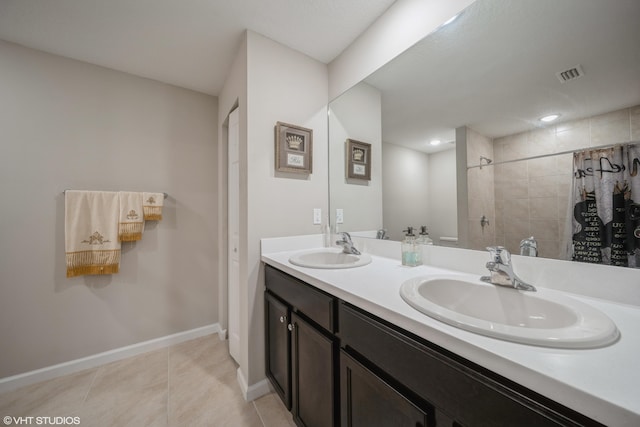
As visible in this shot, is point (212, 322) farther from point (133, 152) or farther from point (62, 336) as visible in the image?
point (133, 152)

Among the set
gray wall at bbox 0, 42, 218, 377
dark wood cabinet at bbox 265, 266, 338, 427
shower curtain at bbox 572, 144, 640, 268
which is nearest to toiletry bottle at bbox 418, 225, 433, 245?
shower curtain at bbox 572, 144, 640, 268

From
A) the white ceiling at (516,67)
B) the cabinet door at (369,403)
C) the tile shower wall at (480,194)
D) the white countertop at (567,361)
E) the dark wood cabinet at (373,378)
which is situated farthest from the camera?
the tile shower wall at (480,194)

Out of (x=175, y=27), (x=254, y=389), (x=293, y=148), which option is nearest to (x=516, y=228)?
(x=293, y=148)

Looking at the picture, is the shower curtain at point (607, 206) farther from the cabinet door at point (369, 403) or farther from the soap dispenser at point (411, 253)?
the cabinet door at point (369, 403)

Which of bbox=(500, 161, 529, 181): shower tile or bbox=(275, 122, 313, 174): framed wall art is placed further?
bbox=(275, 122, 313, 174): framed wall art

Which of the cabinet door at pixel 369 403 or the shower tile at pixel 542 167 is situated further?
the shower tile at pixel 542 167

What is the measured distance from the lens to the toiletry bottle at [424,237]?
4.07ft

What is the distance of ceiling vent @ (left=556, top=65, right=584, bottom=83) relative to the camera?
796 millimetres

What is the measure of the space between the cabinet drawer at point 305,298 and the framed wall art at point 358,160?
869mm

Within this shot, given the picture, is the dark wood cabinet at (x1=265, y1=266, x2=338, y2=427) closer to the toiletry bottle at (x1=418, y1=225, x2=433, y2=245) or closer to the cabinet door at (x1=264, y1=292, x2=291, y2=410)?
the cabinet door at (x1=264, y1=292, x2=291, y2=410)

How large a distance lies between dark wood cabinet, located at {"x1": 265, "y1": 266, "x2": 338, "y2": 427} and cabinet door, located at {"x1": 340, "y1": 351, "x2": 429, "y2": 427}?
64 millimetres

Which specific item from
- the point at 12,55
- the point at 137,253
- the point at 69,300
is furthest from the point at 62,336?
the point at 12,55

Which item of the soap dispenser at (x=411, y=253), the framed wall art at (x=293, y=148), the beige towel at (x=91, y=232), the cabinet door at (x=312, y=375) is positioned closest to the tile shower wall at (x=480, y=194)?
the soap dispenser at (x=411, y=253)

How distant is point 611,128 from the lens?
2.43 feet
